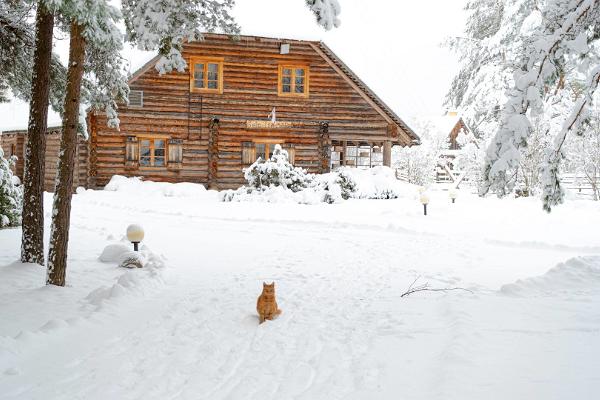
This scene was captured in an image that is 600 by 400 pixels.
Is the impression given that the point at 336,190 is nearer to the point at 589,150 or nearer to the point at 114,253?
the point at 589,150

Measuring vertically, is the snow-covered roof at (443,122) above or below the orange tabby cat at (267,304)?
above

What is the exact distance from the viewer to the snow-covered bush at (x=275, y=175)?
19.8 m

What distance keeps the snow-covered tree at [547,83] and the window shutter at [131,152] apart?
1903 cm

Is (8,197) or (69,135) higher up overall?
(69,135)

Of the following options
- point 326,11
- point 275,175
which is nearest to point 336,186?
point 275,175

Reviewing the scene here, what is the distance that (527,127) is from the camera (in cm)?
629

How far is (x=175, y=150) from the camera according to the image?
2303 centimetres

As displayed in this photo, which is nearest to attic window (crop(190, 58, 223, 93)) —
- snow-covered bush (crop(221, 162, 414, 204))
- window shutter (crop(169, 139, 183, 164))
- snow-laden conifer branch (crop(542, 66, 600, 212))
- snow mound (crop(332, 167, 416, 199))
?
window shutter (crop(169, 139, 183, 164))

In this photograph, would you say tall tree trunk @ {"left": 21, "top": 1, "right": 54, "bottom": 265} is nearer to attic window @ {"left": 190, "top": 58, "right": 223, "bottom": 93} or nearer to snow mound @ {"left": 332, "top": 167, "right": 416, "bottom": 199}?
snow mound @ {"left": 332, "top": 167, "right": 416, "bottom": 199}

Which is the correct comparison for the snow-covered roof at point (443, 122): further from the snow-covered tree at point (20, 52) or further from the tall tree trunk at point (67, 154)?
the tall tree trunk at point (67, 154)

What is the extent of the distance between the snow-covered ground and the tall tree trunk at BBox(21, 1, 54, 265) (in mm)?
488

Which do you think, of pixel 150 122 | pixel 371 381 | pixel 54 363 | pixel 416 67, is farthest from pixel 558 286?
pixel 416 67

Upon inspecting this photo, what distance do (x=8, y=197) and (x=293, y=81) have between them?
49.7ft

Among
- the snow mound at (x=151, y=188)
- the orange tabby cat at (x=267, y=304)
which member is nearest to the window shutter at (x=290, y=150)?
the snow mound at (x=151, y=188)
